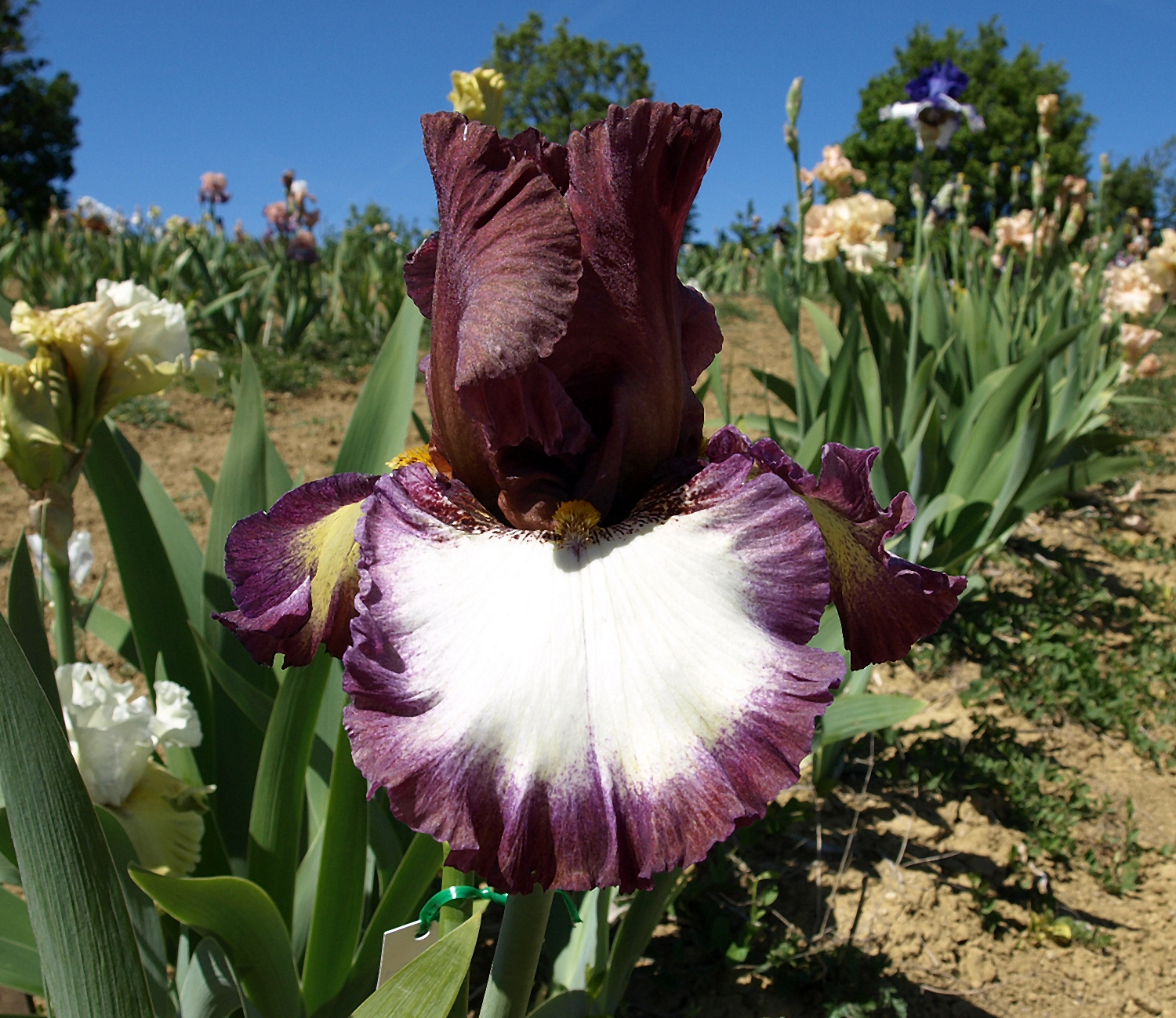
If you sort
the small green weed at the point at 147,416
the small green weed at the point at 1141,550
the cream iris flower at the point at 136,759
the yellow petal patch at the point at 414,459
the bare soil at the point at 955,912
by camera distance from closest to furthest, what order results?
the yellow petal patch at the point at 414,459
the cream iris flower at the point at 136,759
the bare soil at the point at 955,912
the small green weed at the point at 1141,550
the small green weed at the point at 147,416

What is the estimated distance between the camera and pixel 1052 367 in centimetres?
409

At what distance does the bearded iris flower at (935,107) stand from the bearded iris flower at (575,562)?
10.8 ft

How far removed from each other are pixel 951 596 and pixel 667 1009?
1204 millimetres

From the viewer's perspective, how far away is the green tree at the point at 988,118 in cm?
2383

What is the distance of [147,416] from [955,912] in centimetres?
478

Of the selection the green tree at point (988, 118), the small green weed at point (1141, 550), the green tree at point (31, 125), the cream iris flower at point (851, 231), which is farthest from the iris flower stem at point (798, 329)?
the green tree at point (31, 125)

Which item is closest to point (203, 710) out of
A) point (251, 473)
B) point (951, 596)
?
point (251, 473)

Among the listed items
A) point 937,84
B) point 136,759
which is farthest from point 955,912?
point 937,84

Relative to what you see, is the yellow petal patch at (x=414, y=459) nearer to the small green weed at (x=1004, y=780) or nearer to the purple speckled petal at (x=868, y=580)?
the purple speckled petal at (x=868, y=580)

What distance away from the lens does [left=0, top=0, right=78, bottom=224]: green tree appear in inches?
1169

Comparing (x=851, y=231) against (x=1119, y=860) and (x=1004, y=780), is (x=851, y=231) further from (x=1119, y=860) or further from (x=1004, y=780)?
(x=1119, y=860)

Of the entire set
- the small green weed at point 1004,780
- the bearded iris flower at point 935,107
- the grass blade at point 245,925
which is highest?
the bearded iris flower at point 935,107

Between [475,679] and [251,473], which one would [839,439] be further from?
[475,679]

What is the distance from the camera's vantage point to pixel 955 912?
1809 millimetres
